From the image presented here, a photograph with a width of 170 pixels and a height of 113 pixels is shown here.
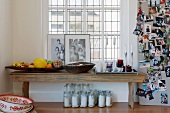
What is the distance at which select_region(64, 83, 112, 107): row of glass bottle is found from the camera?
3.64 m

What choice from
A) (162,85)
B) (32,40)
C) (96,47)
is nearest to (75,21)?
(96,47)

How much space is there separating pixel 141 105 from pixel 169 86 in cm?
52

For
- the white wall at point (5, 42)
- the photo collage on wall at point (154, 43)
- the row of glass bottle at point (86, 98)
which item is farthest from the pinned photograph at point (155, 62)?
the white wall at point (5, 42)

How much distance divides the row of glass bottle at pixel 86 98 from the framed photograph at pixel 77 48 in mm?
491

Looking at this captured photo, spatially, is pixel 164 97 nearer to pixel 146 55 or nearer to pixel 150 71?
pixel 150 71

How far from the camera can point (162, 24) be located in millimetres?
3816

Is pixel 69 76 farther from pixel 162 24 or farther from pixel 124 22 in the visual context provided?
pixel 162 24

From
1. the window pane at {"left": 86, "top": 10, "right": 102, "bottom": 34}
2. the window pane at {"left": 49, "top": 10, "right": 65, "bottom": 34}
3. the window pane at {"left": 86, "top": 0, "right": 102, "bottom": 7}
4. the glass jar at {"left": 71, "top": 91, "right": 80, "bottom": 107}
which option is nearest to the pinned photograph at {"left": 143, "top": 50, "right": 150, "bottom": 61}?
the window pane at {"left": 86, "top": 10, "right": 102, "bottom": 34}

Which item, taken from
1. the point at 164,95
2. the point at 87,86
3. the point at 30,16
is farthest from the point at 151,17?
the point at 30,16

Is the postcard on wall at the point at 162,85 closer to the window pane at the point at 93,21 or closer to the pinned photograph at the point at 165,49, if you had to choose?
the pinned photograph at the point at 165,49

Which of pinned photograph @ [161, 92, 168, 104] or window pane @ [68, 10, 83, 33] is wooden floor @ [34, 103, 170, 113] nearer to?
pinned photograph @ [161, 92, 168, 104]

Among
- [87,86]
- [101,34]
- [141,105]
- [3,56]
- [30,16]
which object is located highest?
[30,16]

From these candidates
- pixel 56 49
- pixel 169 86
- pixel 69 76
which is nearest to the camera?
pixel 69 76

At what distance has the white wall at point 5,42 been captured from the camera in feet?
11.8
